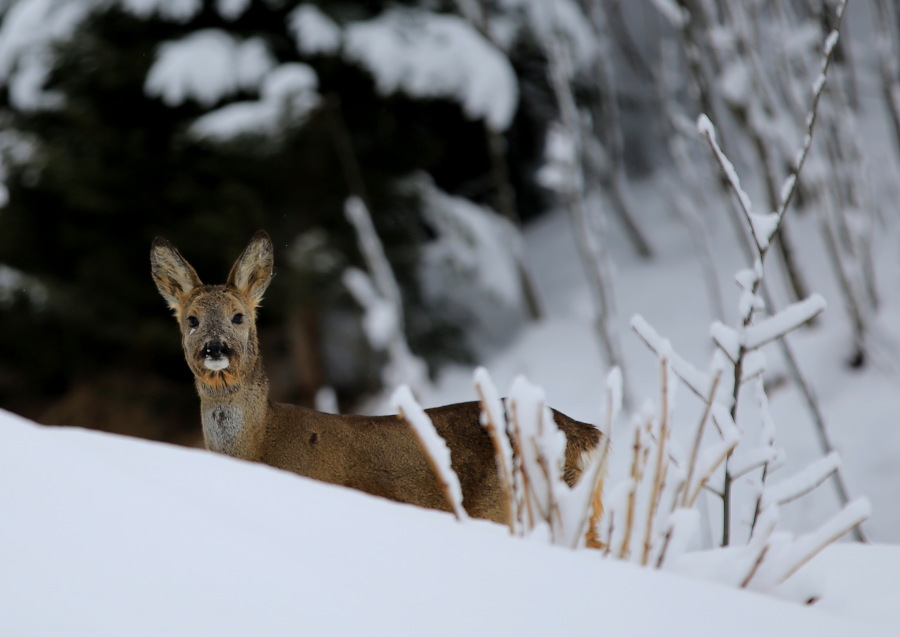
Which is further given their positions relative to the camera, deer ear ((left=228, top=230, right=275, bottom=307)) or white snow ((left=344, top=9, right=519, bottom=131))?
white snow ((left=344, top=9, right=519, bottom=131))

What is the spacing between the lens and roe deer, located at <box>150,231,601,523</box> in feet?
5.57

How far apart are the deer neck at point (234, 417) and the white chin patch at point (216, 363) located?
0.37 ft

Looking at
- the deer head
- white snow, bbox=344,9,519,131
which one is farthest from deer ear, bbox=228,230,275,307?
white snow, bbox=344,9,519,131

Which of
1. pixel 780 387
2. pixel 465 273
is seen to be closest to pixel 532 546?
pixel 780 387

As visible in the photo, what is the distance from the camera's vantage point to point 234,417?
1.80 m

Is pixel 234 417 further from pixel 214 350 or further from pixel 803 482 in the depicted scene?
pixel 803 482

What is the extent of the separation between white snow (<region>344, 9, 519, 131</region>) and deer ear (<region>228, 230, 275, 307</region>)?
4697 mm

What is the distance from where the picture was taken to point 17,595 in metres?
1.09

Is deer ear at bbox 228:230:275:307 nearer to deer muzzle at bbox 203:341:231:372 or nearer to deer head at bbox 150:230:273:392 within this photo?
deer head at bbox 150:230:273:392

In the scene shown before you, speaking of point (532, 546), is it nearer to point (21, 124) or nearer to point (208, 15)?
point (208, 15)

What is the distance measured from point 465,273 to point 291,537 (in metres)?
5.49

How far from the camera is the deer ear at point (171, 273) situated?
62.7 inches

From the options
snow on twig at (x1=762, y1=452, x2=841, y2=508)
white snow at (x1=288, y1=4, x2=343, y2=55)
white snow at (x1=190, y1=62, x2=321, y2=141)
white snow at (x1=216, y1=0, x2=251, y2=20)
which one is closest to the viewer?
snow on twig at (x1=762, y1=452, x2=841, y2=508)

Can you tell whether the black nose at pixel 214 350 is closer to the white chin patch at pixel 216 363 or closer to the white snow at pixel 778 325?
the white chin patch at pixel 216 363
